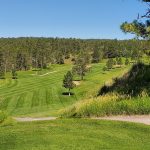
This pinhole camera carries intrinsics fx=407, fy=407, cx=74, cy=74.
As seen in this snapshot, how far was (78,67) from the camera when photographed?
161 meters

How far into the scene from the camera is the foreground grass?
1374 cm

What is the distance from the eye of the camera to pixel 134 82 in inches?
1104

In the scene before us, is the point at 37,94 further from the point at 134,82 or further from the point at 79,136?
the point at 79,136

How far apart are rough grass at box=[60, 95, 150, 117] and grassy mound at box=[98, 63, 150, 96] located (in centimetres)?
170

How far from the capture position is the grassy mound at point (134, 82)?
25.3 metres

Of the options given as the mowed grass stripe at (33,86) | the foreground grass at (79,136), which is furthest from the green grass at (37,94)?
the foreground grass at (79,136)

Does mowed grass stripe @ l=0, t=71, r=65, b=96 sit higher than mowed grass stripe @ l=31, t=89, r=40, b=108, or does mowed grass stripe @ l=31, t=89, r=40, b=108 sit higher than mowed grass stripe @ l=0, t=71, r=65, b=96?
mowed grass stripe @ l=31, t=89, r=40, b=108

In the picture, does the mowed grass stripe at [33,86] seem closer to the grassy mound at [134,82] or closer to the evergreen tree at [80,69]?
the evergreen tree at [80,69]

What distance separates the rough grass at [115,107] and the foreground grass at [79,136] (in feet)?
13.1

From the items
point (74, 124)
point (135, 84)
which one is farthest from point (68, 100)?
point (74, 124)

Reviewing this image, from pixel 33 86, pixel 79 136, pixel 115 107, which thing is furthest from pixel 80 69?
pixel 79 136

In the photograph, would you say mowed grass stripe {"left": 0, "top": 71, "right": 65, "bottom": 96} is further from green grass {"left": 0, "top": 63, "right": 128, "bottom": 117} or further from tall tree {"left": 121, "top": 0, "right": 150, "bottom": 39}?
tall tree {"left": 121, "top": 0, "right": 150, "bottom": 39}

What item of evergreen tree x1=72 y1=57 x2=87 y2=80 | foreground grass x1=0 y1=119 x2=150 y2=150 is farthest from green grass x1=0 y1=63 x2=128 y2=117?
foreground grass x1=0 y1=119 x2=150 y2=150

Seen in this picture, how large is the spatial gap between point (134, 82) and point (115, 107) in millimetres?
6048
